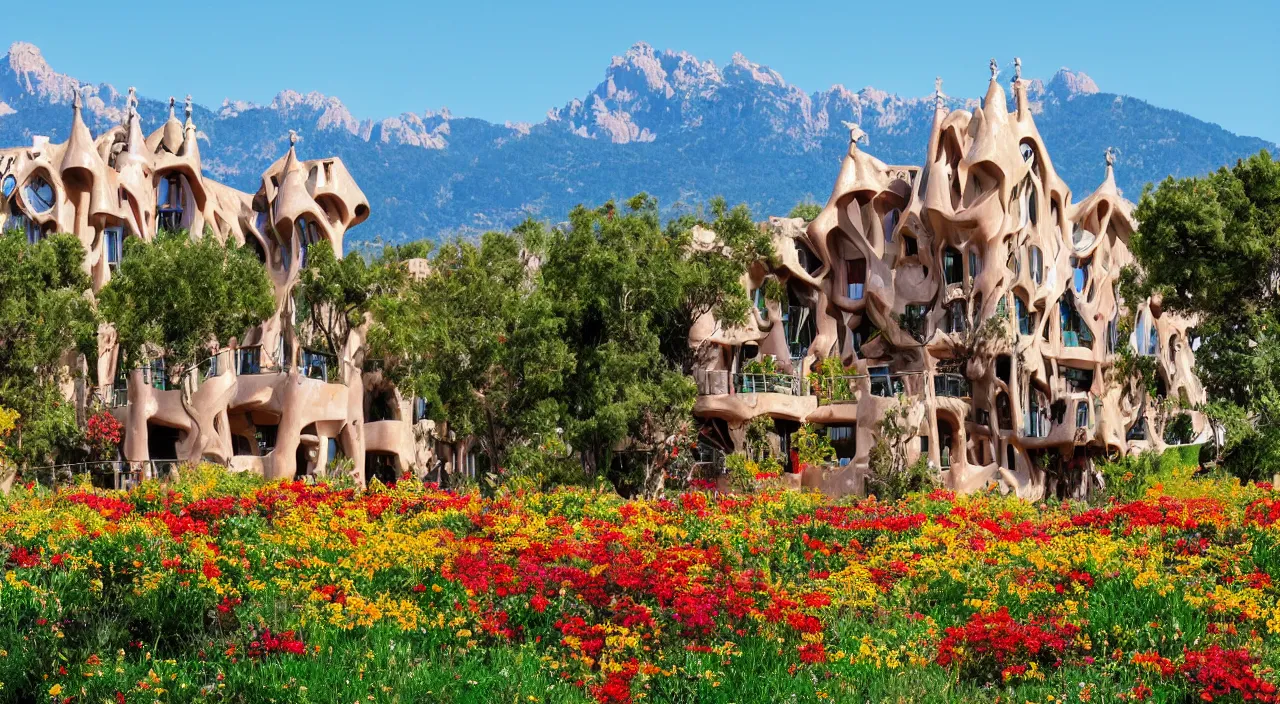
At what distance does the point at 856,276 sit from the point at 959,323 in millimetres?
5166

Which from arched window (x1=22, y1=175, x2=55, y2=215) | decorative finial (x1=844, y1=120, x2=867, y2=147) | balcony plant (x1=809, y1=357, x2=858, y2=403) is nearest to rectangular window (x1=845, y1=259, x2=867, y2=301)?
decorative finial (x1=844, y1=120, x2=867, y2=147)

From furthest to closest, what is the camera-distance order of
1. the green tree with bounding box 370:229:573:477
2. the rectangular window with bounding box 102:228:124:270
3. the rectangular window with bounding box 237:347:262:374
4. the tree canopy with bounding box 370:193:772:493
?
the rectangular window with bounding box 237:347:262:374
the rectangular window with bounding box 102:228:124:270
the tree canopy with bounding box 370:193:772:493
the green tree with bounding box 370:229:573:477

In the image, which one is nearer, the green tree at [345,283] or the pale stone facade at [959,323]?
the green tree at [345,283]

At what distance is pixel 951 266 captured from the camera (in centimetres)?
5059

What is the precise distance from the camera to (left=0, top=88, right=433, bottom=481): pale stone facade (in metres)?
42.9

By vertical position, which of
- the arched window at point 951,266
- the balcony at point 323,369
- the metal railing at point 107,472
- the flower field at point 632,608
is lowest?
the flower field at point 632,608

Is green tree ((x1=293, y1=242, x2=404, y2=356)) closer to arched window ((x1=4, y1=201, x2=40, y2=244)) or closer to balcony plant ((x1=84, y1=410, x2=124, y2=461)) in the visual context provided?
balcony plant ((x1=84, y1=410, x2=124, y2=461))

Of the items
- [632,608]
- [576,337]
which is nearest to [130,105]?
[576,337]

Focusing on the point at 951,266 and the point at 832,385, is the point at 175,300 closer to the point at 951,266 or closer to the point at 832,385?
the point at 832,385

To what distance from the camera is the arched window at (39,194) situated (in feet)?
153

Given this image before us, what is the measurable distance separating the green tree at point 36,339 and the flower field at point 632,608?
1938 centimetres

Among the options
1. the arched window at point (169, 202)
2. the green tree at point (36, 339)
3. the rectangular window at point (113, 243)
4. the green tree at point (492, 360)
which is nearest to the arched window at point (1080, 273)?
the green tree at point (492, 360)

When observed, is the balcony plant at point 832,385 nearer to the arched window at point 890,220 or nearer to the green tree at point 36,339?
the arched window at point 890,220

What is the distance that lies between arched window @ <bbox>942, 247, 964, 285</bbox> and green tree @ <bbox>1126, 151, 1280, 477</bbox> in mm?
12189
